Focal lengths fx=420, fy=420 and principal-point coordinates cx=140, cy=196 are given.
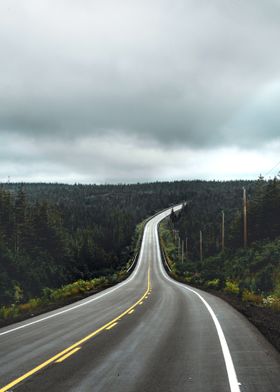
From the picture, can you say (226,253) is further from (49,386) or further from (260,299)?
(49,386)

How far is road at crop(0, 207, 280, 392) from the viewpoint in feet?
23.9

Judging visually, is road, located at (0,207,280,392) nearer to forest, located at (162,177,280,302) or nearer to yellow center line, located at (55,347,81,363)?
yellow center line, located at (55,347,81,363)

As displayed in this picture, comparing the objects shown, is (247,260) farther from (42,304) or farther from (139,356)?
(139,356)

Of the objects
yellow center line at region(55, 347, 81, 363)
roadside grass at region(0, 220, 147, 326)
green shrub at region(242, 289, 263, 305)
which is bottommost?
roadside grass at region(0, 220, 147, 326)

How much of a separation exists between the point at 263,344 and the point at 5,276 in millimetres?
58535

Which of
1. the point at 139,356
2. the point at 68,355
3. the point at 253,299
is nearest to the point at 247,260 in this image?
the point at 253,299

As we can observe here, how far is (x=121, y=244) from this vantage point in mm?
121875

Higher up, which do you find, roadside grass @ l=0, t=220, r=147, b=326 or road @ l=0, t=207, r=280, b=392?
road @ l=0, t=207, r=280, b=392

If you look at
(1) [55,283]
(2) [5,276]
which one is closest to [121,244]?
(1) [55,283]

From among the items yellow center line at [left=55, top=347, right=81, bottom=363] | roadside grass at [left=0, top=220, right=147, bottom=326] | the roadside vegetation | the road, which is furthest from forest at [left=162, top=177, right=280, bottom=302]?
yellow center line at [left=55, top=347, right=81, bottom=363]

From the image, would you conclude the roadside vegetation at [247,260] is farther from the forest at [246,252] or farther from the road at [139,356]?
the road at [139,356]

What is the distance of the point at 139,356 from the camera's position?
373 inches

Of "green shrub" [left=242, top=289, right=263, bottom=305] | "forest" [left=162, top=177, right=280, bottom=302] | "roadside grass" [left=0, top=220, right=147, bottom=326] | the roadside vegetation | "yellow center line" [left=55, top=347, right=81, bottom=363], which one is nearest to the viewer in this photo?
"yellow center line" [left=55, top=347, right=81, bottom=363]

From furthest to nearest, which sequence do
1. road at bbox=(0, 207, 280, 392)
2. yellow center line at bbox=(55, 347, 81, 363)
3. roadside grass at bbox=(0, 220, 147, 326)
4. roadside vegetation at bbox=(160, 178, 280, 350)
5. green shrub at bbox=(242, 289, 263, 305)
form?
green shrub at bbox=(242, 289, 263, 305) < roadside vegetation at bbox=(160, 178, 280, 350) < roadside grass at bbox=(0, 220, 147, 326) < yellow center line at bbox=(55, 347, 81, 363) < road at bbox=(0, 207, 280, 392)
